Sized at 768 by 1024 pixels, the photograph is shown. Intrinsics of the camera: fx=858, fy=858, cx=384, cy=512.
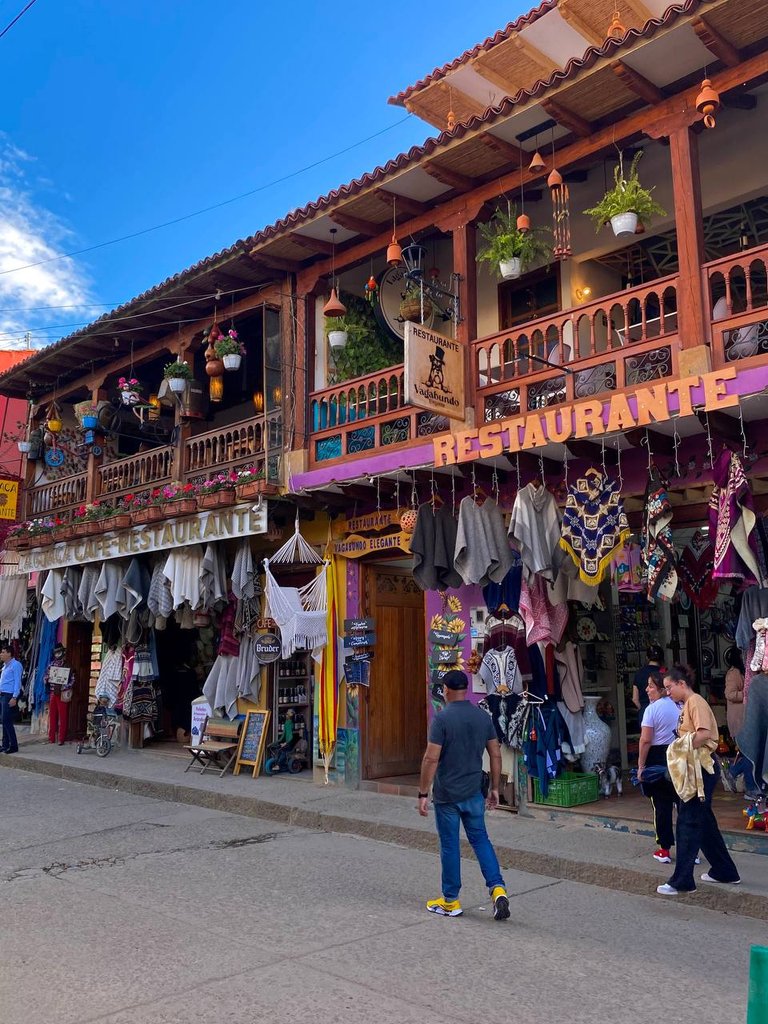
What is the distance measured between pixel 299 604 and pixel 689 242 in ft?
22.6

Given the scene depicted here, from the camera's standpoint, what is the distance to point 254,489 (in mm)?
12273

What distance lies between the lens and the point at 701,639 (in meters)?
13.1

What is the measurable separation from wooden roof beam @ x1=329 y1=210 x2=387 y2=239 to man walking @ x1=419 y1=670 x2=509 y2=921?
281 inches

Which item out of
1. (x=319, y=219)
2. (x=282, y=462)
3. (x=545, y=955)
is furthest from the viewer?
(x=282, y=462)

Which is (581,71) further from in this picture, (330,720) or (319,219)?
(330,720)

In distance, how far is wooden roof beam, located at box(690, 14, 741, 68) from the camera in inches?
310

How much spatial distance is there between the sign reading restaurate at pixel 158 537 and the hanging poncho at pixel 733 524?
254 inches

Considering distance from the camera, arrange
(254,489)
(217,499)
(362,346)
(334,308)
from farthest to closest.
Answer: (362,346) → (217,499) → (254,489) → (334,308)

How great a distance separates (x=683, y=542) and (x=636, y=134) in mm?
4715

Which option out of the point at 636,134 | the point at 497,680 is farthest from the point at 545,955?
the point at 636,134

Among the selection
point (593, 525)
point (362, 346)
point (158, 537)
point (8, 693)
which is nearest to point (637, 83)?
point (593, 525)

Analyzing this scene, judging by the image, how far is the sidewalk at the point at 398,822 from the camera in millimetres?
7344

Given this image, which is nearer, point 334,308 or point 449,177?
point 449,177

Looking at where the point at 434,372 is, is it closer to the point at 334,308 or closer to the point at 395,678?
the point at 334,308
